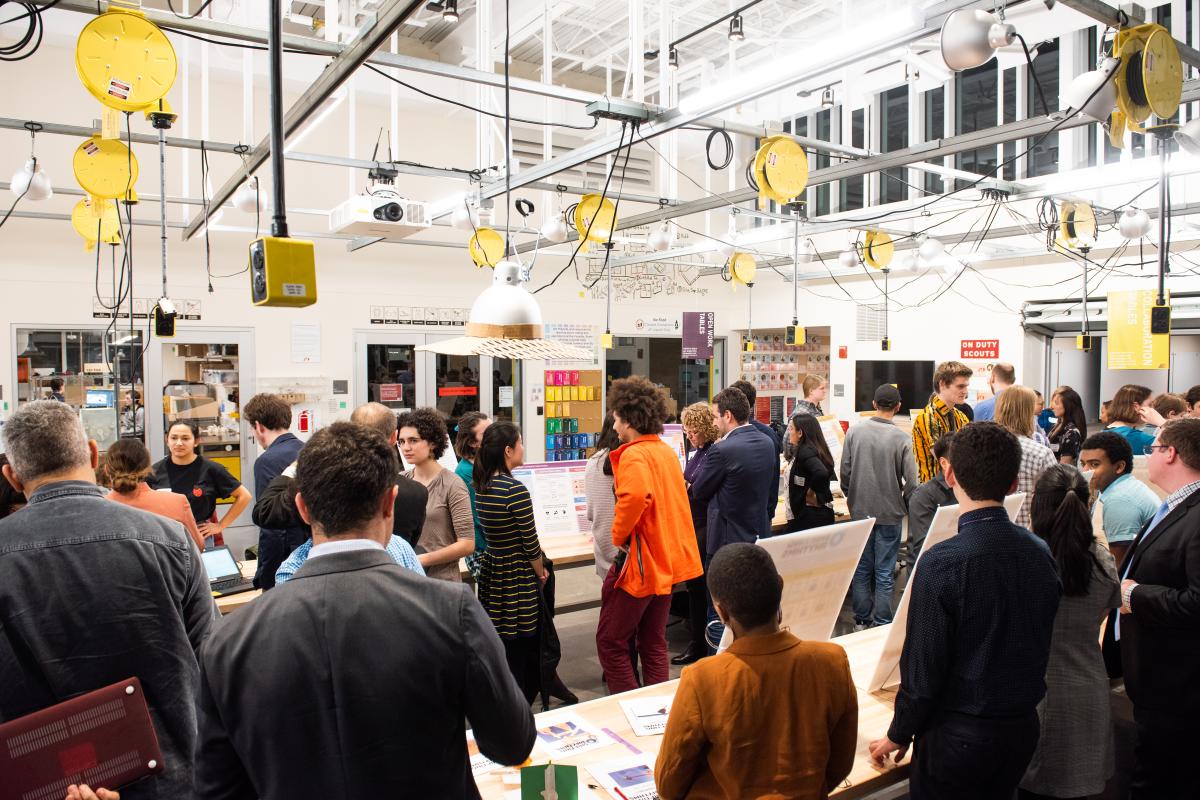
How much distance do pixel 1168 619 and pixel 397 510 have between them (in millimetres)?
2700

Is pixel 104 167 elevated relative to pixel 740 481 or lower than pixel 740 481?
elevated

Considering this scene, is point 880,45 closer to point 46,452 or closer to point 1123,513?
point 1123,513

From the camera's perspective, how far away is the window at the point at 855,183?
1045cm

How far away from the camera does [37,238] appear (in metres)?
7.34

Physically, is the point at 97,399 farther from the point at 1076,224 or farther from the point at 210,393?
the point at 1076,224

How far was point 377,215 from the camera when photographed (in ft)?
17.8

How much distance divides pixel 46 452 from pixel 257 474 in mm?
2211

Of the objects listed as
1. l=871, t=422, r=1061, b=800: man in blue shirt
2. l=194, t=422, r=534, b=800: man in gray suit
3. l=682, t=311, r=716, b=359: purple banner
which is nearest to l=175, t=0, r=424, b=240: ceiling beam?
l=194, t=422, r=534, b=800: man in gray suit

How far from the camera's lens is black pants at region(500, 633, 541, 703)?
11.9 ft

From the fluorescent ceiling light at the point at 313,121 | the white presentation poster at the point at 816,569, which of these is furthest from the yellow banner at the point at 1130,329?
the fluorescent ceiling light at the point at 313,121

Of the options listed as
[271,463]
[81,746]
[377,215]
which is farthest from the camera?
[377,215]

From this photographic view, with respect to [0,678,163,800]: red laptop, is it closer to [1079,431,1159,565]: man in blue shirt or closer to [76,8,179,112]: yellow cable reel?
[76,8,179,112]: yellow cable reel

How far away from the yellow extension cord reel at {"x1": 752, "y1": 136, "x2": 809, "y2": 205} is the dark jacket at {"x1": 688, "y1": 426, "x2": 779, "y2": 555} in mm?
1302

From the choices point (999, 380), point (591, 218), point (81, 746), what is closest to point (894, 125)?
point (999, 380)
